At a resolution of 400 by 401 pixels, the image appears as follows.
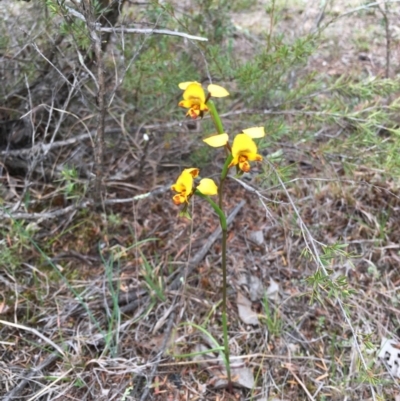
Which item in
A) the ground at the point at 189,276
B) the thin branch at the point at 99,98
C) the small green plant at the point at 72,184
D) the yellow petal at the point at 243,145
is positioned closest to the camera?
the yellow petal at the point at 243,145

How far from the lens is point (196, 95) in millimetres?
1153

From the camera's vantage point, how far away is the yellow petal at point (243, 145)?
1074 mm

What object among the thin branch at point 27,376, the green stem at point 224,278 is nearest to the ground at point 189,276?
the thin branch at point 27,376

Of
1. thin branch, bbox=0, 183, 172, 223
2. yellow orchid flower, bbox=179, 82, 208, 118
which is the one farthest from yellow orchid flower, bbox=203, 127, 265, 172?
thin branch, bbox=0, 183, 172, 223

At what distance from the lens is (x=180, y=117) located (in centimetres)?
209

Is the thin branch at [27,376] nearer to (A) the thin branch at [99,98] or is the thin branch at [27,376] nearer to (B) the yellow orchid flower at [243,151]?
(A) the thin branch at [99,98]

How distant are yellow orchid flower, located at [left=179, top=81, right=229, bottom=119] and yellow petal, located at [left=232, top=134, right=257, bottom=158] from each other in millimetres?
146

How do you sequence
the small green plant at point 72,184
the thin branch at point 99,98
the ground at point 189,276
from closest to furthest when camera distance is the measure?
the thin branch at point 99,98 → the ground at point 189,276 → the small green plant at point 72,184

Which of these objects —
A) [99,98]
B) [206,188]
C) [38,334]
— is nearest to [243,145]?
[206,188]

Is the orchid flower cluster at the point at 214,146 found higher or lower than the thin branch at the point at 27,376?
higher

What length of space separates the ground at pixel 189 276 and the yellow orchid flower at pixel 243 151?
0.23 m

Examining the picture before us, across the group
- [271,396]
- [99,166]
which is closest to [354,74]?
[99,166]

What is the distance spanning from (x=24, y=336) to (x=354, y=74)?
2.18 meters

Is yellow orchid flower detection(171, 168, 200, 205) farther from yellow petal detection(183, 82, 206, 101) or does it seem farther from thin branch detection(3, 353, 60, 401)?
thin branch detection(3, 353, 60, 401)
